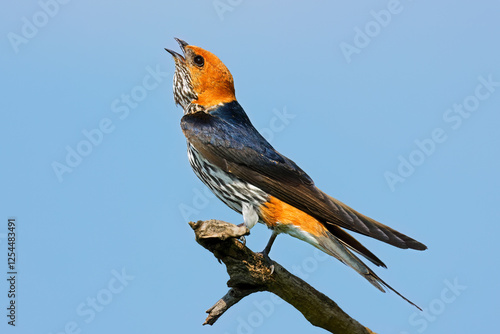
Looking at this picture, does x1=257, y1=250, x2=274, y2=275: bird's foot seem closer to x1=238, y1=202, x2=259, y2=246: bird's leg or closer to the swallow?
the swallow

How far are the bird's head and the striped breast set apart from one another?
735mm

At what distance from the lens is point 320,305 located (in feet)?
18.9

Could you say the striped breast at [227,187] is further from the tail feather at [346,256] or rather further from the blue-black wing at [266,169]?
the tail feather at [346,256]

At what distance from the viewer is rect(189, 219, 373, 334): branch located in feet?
18.1

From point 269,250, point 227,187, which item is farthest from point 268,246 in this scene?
point 227,187

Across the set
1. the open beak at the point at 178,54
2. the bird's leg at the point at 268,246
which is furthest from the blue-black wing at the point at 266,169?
the open beak at the point at 178,54

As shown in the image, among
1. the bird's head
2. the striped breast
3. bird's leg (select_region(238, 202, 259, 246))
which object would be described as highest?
the bird's head

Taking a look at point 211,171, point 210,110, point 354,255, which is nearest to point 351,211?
point 354,255

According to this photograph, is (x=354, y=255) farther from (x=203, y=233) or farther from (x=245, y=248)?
(x=203, y=233)

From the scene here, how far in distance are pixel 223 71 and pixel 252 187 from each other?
1.53 metres

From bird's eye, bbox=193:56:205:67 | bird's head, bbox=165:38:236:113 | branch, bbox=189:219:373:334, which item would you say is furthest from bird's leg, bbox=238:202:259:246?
bird's eye, bbox=193:56:205:67

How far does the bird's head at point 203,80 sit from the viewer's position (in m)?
6.82

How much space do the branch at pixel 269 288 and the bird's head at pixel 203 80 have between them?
182cm

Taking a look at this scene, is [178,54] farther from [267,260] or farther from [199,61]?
[267,260]
